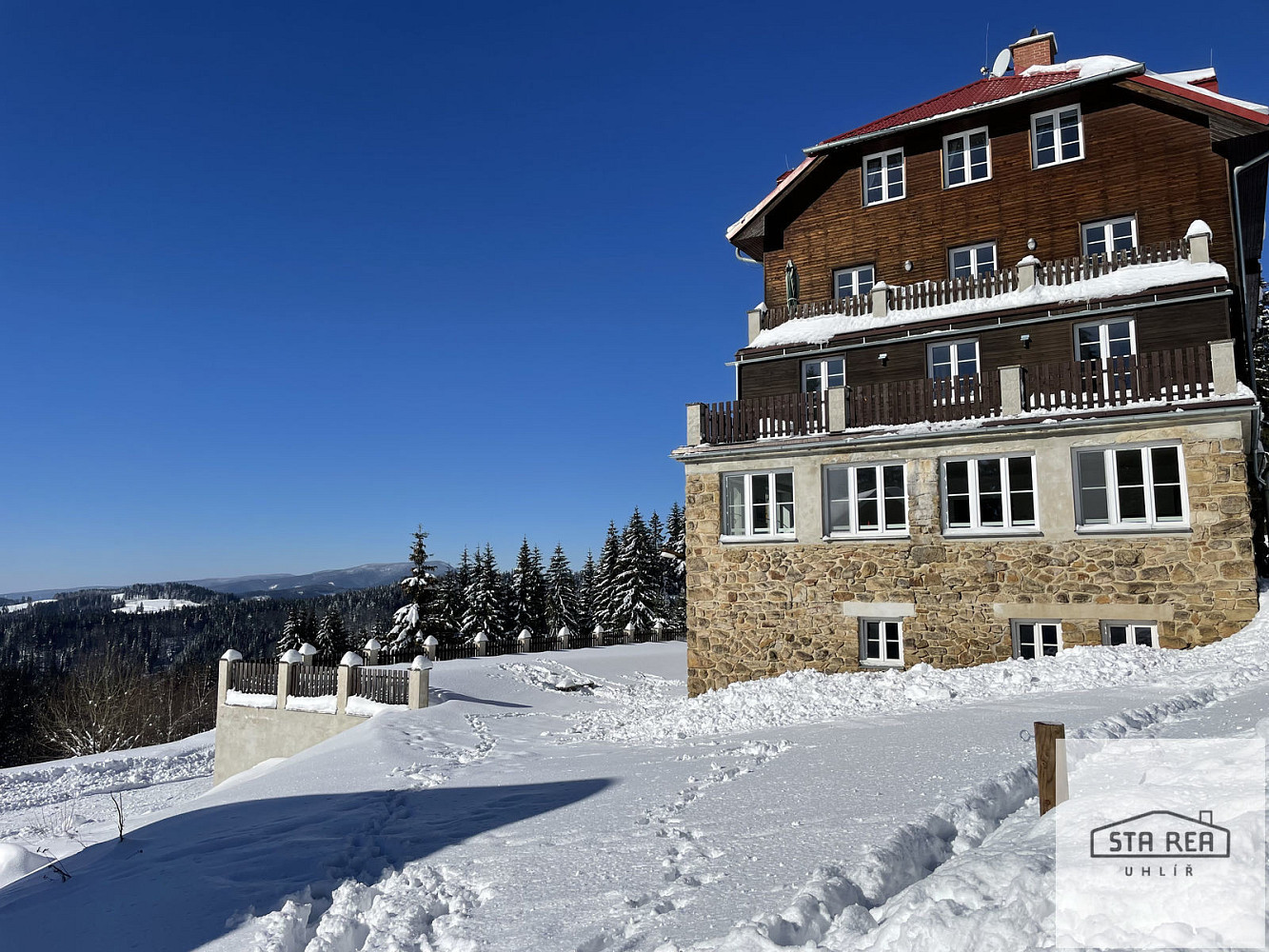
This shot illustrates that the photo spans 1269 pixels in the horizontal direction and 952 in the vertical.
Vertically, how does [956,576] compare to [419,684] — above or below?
above

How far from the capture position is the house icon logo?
424 centimetres

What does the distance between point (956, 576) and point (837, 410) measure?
436 centimetres

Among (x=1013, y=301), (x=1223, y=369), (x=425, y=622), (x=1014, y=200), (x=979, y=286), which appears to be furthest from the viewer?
(x=425, y=622)

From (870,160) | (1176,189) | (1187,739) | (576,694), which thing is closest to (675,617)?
(576,694)

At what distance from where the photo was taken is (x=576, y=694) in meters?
23.4

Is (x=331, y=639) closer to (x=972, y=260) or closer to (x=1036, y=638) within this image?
(x=972, y=260)

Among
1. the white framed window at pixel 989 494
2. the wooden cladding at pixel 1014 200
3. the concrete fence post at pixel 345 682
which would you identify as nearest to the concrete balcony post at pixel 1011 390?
the white framed window at pixel 989 494

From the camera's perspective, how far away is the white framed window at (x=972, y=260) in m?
19.2

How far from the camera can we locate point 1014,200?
19.0m

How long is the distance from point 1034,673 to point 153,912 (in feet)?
40.6

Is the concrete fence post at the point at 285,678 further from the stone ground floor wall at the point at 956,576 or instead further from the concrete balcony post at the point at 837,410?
the concrete balcony post at the point at 837,410

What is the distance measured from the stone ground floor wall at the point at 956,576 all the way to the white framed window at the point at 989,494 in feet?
0.91

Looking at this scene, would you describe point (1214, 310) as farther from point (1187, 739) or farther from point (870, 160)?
point (1187, 739)

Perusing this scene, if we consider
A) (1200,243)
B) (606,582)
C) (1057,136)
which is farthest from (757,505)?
(606,582)
